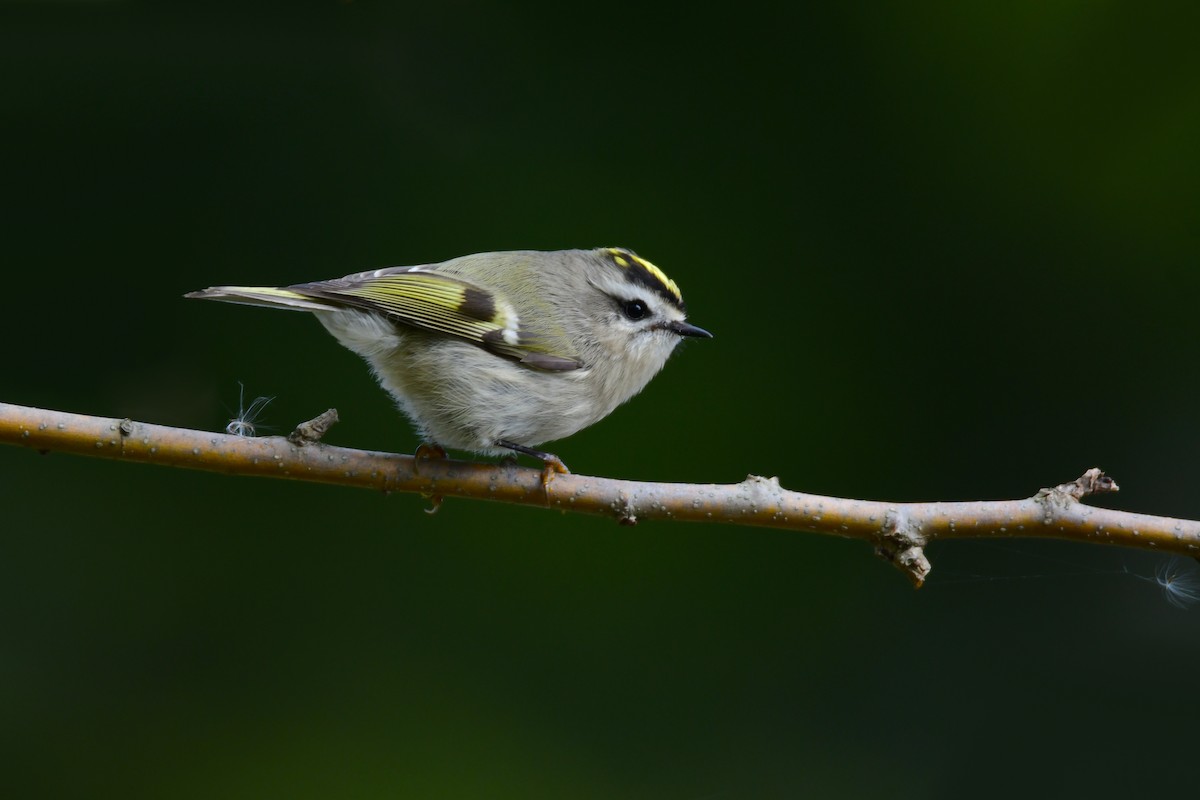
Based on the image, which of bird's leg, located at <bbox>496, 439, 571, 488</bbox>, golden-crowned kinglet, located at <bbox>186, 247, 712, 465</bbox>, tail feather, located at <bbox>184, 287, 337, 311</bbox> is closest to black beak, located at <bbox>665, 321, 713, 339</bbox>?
golden-crowned kinglet, located at <bbox>186, 247, 712, 465</bbox>

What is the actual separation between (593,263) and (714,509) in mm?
747

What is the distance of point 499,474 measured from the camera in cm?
182

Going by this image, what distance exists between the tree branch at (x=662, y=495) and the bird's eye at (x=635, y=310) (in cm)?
49

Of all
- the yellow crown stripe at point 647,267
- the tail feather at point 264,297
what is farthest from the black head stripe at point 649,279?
the tail feather at point 264,297

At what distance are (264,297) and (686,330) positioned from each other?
82 cm

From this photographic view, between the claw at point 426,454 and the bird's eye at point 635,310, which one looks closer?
the claw at point 426,454

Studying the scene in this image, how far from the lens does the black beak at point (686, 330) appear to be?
209 cm

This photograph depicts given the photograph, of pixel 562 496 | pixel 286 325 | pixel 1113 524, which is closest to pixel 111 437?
pixel 562 496

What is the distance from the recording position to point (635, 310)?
2.15 m

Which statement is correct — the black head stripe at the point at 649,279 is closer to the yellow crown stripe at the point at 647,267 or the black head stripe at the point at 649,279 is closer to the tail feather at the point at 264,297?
the yellow crown stripe at the point at 647,267

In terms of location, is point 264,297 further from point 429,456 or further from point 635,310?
point 635,310

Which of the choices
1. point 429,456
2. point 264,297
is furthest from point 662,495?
point 264,297

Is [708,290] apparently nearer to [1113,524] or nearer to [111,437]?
[1113,524]

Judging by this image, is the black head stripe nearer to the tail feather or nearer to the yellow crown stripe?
the yellow crown stripe
